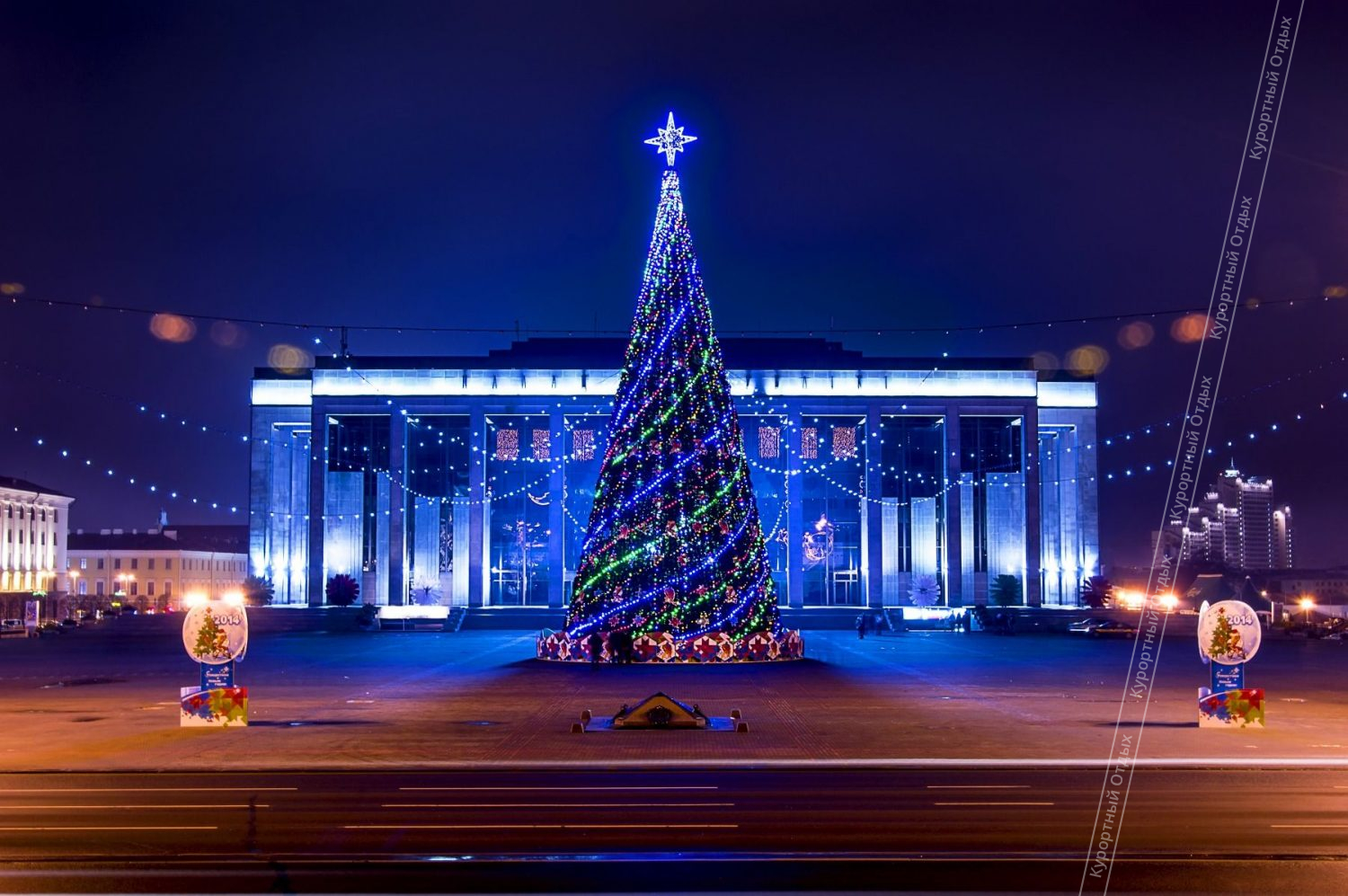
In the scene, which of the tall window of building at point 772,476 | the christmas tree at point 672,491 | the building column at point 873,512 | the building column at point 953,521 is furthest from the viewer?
the building column at point 873,512

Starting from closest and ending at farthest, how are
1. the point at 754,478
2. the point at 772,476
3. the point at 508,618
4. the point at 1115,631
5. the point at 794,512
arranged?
the point at 1115,631, the point at 508,618, the point at 754,478, the point at 772,476, the point at 794,512

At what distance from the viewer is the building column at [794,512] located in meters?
75.9

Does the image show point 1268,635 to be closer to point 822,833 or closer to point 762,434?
point 762,434

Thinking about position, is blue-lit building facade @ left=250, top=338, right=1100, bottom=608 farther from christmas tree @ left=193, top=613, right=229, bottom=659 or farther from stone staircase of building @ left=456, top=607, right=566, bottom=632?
christmas tree @ left=193, top=613, right=229, bottom=659

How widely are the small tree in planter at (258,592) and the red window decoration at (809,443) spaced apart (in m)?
32.9

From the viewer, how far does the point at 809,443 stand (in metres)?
77.2

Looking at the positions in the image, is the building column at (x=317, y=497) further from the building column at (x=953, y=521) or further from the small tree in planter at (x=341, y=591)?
the building column at (x=953, y=521)

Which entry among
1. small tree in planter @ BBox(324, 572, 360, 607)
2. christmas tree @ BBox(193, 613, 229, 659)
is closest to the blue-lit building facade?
small tree in planter @ BBox(324, 572, 360, 607)

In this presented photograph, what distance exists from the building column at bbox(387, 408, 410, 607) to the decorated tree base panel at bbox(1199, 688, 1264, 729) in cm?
5960

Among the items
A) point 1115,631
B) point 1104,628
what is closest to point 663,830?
point 1115,631

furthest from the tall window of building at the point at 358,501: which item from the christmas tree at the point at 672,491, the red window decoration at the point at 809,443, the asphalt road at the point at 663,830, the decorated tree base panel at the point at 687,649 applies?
the asphalt road at the point at 663,830

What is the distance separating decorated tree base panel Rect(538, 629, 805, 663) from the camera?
120 feet

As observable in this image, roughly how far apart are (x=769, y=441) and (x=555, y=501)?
13.0 metres

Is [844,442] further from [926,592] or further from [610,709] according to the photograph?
[610,709]
